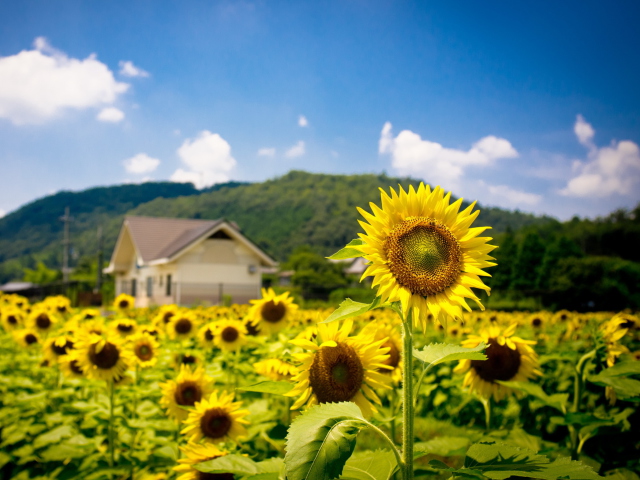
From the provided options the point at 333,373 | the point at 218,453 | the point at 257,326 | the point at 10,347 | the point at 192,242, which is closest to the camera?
the point at 333,373

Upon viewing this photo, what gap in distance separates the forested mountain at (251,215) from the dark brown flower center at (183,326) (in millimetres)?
72908

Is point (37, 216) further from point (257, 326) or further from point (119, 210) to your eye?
point (257, 326)

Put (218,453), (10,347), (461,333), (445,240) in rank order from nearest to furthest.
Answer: (445,240), (218,453), (10,347), (461,333)

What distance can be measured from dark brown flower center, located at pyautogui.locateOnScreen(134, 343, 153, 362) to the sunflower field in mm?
12

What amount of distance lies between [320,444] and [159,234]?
30.7 meters

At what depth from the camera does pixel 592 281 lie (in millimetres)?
25922

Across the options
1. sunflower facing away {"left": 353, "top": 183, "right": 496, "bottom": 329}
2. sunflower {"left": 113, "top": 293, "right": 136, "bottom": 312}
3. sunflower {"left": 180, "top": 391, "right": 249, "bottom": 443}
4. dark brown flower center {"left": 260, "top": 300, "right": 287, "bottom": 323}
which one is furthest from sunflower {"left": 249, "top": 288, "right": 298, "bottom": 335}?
sunflower {"left": 113, "top": 293, "right": 136, "bottom": 312}

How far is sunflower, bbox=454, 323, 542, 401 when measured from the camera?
8.17 feet

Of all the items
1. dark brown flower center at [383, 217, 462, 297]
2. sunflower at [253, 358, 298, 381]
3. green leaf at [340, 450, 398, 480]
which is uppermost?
dark brown flower center at [383, 217, 462, 297]

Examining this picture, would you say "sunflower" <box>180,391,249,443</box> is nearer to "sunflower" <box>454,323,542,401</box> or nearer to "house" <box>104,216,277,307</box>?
"sunflower" <box>454,323,542,401</box>

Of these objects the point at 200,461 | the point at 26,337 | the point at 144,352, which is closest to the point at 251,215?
the point at 26,337

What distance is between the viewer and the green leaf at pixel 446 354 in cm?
140

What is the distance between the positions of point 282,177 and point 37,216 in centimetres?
7399

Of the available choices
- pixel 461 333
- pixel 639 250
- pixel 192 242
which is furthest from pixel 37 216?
pixel 461 333
